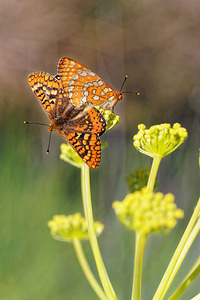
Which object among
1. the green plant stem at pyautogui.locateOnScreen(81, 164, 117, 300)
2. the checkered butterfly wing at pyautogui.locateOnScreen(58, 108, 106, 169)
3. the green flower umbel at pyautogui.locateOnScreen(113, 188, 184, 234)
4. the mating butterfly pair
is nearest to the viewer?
the green flower umbel at pyautogui.locateOnScreen(113, 188, 184, 234)

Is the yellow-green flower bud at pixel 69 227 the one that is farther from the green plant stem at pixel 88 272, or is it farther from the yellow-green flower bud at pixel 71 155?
the yellow-green flower bud at pixel 71 155

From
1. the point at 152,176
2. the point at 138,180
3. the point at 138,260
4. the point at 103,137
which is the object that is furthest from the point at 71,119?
the point at 103,137

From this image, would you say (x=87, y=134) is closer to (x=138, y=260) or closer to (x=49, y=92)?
(x=49, y=92)

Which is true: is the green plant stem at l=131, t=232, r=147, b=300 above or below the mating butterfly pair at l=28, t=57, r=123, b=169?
below

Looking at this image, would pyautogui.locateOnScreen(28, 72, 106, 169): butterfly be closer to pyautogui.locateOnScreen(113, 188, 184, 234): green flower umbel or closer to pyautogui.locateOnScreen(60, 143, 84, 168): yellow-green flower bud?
pyautogui.locateOnScreen(60, 143, 84, 168): yellow-green flower bud

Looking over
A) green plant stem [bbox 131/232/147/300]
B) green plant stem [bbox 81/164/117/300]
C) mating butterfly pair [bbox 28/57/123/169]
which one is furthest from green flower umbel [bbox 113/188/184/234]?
mating butterfly pair [bbox 28/57/123/169]

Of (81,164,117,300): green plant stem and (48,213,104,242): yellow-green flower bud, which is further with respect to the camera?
(48,213,104,242): yellow-green flower bud

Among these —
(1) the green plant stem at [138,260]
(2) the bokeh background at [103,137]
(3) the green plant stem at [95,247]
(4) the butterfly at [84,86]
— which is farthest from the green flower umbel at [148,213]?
(2) the bokeh background at [103,137]
